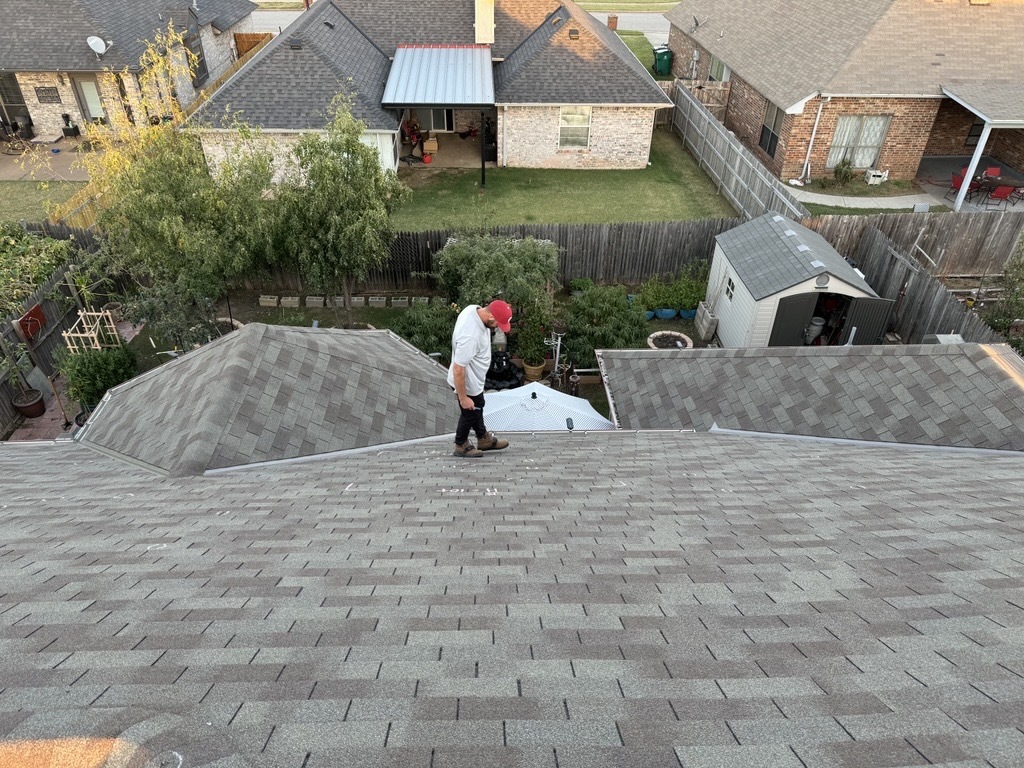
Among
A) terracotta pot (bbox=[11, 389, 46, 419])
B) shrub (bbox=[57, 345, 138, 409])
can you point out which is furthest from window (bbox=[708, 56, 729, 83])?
terracotta pot (bbox=[11, 389, 46, 419])

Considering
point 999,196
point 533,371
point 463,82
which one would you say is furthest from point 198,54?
point 999,196

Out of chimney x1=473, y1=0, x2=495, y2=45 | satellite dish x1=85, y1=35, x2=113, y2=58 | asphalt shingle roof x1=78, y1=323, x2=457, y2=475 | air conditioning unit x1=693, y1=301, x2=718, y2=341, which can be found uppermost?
chimney x1=473, y1=0, x2=495, y2=45

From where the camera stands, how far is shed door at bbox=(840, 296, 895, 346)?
1320cm

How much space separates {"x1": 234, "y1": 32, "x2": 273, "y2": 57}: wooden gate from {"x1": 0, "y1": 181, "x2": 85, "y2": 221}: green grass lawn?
57.4 feet

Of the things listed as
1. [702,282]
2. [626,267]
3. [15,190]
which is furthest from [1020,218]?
[15,190]

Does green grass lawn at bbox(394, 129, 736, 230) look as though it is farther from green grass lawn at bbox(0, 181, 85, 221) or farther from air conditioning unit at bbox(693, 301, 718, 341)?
green grass lawn at bbox(0, 181, 85, 221)

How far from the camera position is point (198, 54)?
29.0 metres

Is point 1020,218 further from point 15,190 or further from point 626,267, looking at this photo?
point 15,190

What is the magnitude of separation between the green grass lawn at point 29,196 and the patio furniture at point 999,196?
2925cm

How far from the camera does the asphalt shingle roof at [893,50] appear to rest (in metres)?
20.6

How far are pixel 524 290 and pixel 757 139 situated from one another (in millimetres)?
16197

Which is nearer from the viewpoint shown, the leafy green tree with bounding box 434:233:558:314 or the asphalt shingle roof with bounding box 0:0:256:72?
the leafy green tree with bounding box 434:233:558:314

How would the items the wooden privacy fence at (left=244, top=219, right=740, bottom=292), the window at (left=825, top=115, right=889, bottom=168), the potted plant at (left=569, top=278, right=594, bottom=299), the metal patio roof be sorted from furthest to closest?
the metal patio roof, the window at (left=825, top=115, right=889, bottom=168), the potted plant at (left=569, top=278, right=594, bottom=299), the wooden privacy fence at (left=244, top=219, right=740, bottom=292)

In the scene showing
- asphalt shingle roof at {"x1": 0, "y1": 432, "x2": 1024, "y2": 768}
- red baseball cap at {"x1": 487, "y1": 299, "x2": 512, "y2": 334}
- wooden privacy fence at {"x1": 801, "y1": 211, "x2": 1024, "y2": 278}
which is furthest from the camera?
wooden privacy fence at {"x1": 801, "y1": 211, "x2": 1024, "y2": 278}
